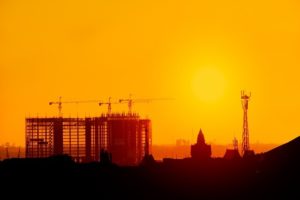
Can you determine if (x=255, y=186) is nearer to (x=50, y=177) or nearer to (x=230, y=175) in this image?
(x=230, y=175)

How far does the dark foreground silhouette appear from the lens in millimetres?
106125

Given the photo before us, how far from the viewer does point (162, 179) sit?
12019 cm

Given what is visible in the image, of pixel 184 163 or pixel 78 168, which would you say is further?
pixel 184 163

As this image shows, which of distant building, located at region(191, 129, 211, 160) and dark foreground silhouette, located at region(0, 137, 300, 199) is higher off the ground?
distant building, located at region(191, 129, 211, 160)

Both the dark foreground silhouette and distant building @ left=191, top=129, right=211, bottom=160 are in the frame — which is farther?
distant building @ left=191, top=129, right=211, bottom=160

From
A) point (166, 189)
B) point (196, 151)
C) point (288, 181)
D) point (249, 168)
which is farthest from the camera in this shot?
point (196, 151)

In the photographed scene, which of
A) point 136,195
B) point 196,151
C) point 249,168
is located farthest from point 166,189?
point 196,151

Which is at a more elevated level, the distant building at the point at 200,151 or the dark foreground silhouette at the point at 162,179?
the distant building at the point at 200,151

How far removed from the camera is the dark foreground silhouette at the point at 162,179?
348 feet

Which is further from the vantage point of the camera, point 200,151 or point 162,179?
point 200,151

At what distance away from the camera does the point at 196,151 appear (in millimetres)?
145375

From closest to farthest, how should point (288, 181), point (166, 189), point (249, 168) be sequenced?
point (288, 181) < point (166, 189) < point (249, 168)

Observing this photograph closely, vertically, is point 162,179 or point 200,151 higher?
point 200,151

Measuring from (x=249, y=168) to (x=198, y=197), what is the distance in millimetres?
13965
